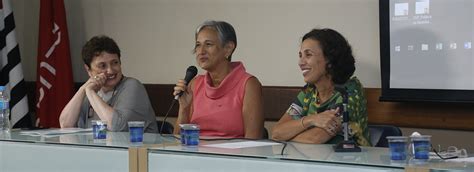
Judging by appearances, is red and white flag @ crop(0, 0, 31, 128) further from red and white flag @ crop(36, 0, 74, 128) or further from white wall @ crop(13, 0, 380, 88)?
white wall @ crop(13, 0, 380, 88)

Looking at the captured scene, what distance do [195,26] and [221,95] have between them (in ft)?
4.02

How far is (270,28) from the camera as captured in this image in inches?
168

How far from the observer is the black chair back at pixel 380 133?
2992 millimetres

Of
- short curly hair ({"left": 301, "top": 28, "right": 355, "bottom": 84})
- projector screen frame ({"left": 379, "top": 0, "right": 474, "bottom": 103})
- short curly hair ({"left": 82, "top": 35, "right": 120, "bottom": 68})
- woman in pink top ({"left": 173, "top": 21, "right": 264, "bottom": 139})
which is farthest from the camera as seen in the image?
short curly hair ({"left": 82, "top": 35, "right": 120, "bottom": 68})

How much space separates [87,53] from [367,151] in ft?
6.10

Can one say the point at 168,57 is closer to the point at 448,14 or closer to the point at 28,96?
the point at 28,96

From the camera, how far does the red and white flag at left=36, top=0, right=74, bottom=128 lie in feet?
16.2

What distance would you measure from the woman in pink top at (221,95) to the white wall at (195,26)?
69 cm

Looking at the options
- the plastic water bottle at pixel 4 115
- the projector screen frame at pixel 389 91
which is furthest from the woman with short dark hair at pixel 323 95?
the plastic water bottle at pixel 4 115

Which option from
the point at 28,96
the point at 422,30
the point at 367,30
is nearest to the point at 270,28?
the point at 367,30

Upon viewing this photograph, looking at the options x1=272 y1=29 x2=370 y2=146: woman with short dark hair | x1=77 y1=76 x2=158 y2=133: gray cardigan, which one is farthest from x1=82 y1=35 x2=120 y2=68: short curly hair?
x1=272 y1=29 x2=370 y2=146: woman with short dark hair

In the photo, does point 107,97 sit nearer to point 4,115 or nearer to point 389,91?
point 4,115

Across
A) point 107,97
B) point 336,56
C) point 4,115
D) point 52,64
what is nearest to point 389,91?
Result: point 336,56

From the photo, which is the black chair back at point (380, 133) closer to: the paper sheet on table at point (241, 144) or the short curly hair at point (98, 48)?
the paper sheet on table at point (241, 144)
